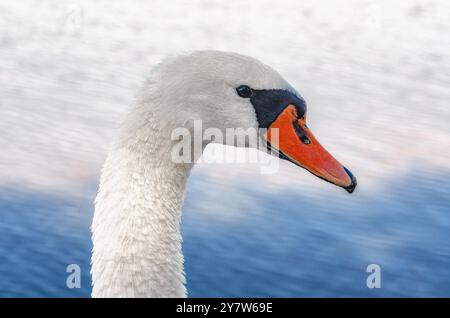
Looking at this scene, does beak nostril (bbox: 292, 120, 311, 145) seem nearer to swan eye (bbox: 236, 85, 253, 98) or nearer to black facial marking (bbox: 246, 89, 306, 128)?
black facial marking (bbox: 246, 89, 306, 128)

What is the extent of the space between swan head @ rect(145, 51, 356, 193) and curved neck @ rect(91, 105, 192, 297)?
0.44 feet

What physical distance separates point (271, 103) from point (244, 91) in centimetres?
14

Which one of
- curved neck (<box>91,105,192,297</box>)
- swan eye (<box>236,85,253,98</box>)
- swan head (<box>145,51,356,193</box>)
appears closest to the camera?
curved neck (<box>91,105,192,297</box>)

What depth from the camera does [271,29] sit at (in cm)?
1242

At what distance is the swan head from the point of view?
10.0 ft

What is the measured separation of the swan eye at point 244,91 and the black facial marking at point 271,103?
0.04 ft

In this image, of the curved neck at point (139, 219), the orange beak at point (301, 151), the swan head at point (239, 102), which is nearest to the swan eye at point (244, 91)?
the swan head at point (239, 102)

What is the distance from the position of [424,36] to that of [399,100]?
236 centimetres

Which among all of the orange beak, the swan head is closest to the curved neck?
the swan head

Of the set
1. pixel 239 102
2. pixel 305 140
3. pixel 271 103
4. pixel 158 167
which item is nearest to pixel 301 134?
pixel 305 140

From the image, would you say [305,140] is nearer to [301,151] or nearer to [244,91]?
[301,151]

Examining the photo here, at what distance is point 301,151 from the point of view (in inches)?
133
